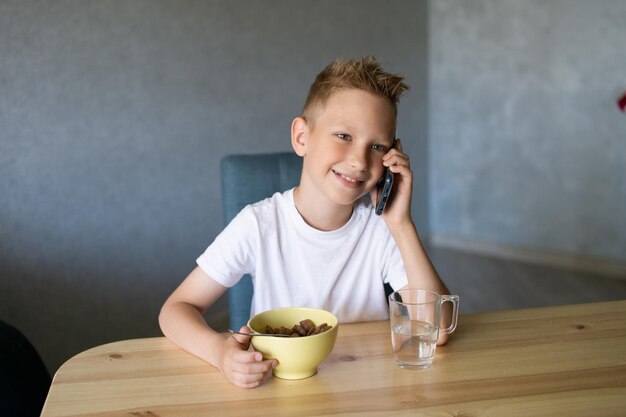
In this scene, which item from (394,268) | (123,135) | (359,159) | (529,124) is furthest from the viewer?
(529,124)

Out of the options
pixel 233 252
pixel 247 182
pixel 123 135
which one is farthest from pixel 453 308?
pixel 123 135

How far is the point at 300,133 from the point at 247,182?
0.25 metres

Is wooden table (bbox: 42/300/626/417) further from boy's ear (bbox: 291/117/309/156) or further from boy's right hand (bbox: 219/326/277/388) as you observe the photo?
boy's ear (bbox: 291/117/309/156)

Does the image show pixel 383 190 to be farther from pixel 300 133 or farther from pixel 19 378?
pixel 19 378

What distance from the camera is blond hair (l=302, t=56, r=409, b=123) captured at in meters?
1.47

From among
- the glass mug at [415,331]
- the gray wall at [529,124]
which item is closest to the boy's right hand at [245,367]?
the glass mug at [415,331]

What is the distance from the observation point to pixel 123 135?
9.17 feet

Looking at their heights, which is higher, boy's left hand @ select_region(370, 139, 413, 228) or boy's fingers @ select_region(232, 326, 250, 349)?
boy's left hand @ select_region(370, 139, 413, 228)

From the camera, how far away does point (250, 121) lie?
11.0 feet

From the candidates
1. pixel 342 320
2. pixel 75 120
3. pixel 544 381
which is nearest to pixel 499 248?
pixel 75 120

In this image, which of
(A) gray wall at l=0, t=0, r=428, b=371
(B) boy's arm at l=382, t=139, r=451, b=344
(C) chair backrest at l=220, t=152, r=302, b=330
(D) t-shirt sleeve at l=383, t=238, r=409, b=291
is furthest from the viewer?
(A) gray wall at l=0, t=0, r=428, b=371

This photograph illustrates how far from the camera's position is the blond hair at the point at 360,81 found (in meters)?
1.47

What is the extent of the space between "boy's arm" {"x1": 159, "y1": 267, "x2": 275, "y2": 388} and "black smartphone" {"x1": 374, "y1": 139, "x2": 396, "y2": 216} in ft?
1.15

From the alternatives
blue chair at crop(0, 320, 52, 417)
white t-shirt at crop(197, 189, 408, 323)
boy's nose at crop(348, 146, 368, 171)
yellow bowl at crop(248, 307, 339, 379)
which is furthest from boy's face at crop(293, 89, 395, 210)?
blue chair at crop(0, 320, 52, 417)
